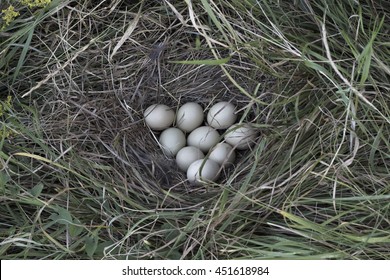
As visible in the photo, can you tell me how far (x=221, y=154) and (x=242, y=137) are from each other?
6 cm

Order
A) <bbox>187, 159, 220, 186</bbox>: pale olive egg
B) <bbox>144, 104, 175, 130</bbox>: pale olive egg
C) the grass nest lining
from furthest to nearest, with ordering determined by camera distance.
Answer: <bbox>144, 104, 175, 130</bbox>: pale olive egg, <bbox>187, 159, 220, 186</bbox>: pale olive egg, the grass nest lining

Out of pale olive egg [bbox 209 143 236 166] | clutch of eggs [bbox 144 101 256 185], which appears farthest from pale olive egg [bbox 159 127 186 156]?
pale olive egg [bbox 209 143 236 166]

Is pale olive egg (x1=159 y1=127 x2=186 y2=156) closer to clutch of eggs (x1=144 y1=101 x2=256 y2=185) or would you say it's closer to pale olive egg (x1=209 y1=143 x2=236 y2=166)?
clutch of eggs (x1=144 y1=101 x2=256 y2=185)

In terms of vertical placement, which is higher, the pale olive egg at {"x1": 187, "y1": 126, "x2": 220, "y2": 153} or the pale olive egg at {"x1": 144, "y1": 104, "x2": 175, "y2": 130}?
the pale olive egg at {"x1": 144, "y1": 104, "x2": 175, "y2": 130}

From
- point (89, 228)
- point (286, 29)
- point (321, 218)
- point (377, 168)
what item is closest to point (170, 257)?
point (89, 228)

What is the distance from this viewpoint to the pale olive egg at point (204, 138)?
1567 mm

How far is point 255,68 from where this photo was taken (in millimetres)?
1557

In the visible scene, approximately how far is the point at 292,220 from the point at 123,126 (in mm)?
475

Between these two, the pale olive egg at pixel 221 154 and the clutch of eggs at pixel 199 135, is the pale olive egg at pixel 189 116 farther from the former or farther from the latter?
the pale olive egg at pixel 221 154

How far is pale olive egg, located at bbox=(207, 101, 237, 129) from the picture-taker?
61.8 inches

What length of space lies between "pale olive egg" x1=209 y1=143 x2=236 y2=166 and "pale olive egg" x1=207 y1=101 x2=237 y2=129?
0.23 feet

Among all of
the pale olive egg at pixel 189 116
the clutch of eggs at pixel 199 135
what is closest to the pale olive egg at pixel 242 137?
the clutch of eggs at pixel 199 135

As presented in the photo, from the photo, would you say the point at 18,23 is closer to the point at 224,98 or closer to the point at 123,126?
the point at 123,126

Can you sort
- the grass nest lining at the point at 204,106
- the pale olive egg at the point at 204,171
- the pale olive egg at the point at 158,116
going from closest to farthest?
the grass nest lining at the point at 204,106
the pale olive egg at the point at 204,171
the pale olive egg at the point at 158,116
